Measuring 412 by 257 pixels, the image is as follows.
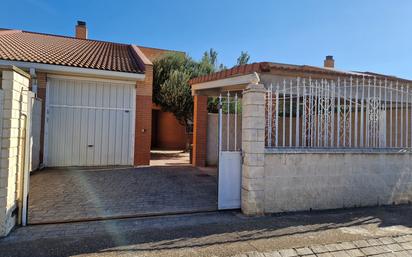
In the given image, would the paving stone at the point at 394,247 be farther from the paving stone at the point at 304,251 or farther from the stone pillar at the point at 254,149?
the stone pillar at the point at 254,149

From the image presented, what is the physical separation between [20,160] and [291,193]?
484cm

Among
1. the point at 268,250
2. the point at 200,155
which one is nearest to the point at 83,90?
the point at 200,155

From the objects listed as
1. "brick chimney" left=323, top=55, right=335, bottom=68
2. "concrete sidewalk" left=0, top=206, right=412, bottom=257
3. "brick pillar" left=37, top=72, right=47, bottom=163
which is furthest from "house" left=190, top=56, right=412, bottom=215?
"brick chimney" left=323, top=55, right=335, bottom=68

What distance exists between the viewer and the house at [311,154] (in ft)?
18.2

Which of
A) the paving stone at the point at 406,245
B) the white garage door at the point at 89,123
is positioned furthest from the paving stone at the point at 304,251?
the white garage door at the point at 89,123

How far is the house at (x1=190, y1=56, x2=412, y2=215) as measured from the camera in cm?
554

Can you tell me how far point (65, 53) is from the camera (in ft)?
37.1

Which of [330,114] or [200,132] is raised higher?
[330,114]

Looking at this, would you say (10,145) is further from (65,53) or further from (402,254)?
(65,53)

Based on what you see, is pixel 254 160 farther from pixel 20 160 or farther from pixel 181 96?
pixel 181 96

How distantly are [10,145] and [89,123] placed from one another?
5936 millimetres

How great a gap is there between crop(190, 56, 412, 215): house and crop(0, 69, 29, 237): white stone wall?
3.43 metres

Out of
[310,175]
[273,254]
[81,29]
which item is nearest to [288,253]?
[273,254]

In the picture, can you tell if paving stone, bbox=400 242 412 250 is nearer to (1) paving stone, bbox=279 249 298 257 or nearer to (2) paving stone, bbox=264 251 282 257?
(1) paving stone, bbox=279 249 298 257
